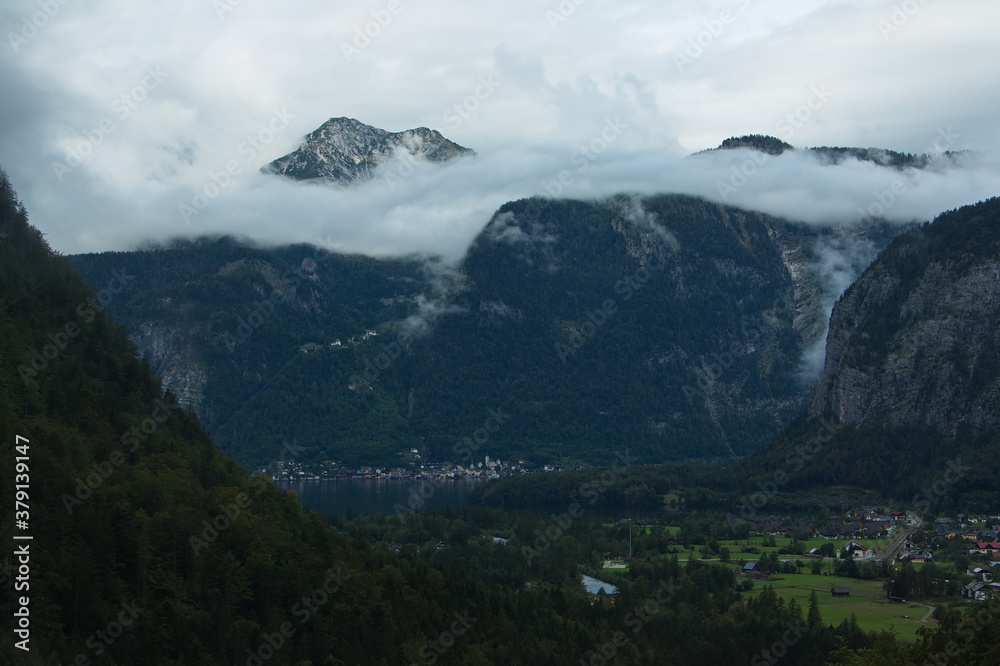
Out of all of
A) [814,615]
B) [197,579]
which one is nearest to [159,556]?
[197,579]

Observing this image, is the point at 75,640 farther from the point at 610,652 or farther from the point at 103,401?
the point at 610,652

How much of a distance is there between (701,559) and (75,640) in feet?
309

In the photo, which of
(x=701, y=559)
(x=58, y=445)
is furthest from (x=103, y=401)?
(x=701, y=559)

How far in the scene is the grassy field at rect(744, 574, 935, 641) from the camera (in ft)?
317

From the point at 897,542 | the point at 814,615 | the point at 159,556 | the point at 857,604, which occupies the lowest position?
the point at 897,542

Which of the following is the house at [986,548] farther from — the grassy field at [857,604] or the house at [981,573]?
the grassy field at [857,604]

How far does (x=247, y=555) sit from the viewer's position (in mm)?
73188

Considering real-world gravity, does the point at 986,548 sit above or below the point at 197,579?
below

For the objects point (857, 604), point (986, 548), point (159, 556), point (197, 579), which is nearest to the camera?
point (159, 556)

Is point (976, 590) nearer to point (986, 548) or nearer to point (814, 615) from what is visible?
point (814, 615)

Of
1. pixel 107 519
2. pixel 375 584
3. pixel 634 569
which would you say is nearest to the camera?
pixel 107 519

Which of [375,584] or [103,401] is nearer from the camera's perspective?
[375,584]

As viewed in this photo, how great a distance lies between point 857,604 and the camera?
357 ft

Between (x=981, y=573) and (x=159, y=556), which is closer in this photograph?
(x=159, y=556)
